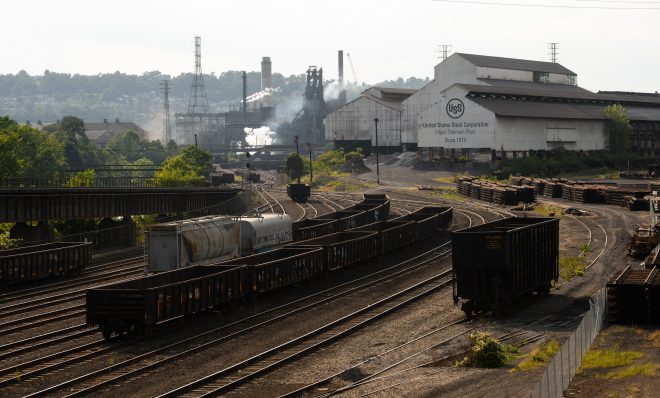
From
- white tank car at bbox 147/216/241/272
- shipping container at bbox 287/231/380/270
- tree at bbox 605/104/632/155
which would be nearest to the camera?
white tank car at bbox 147/216/241/272

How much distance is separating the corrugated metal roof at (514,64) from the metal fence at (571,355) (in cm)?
12881

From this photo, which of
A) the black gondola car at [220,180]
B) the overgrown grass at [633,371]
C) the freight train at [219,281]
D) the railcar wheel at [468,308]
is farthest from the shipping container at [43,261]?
the black gondola car at [220,180]

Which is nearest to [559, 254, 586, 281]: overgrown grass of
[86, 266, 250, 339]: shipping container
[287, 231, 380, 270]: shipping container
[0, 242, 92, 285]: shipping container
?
[287, 231, 380, 270]: shipping container

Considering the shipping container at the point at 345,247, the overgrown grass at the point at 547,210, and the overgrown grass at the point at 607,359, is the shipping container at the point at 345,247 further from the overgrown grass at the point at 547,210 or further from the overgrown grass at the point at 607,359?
the overgrown grass at the point at 547,210

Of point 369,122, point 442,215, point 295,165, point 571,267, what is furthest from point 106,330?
point 369,122

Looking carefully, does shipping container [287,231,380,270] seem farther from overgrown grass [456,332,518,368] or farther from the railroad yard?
overgrown grass [456,332,518,368]

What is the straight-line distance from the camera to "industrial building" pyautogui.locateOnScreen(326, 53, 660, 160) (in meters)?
127

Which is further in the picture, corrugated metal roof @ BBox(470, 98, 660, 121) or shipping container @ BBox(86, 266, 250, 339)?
corrugated metal roof @ BBox(470, 98, 660, 121)

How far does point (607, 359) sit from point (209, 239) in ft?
75.7

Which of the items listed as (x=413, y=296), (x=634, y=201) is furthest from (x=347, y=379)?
(x=634, y=201)

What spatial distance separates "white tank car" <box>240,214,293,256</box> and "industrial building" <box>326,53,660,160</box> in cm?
7526

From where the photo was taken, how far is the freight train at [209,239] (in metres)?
42.2

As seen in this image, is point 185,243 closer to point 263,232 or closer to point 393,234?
point 263,232

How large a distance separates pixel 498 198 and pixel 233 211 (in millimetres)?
25013
